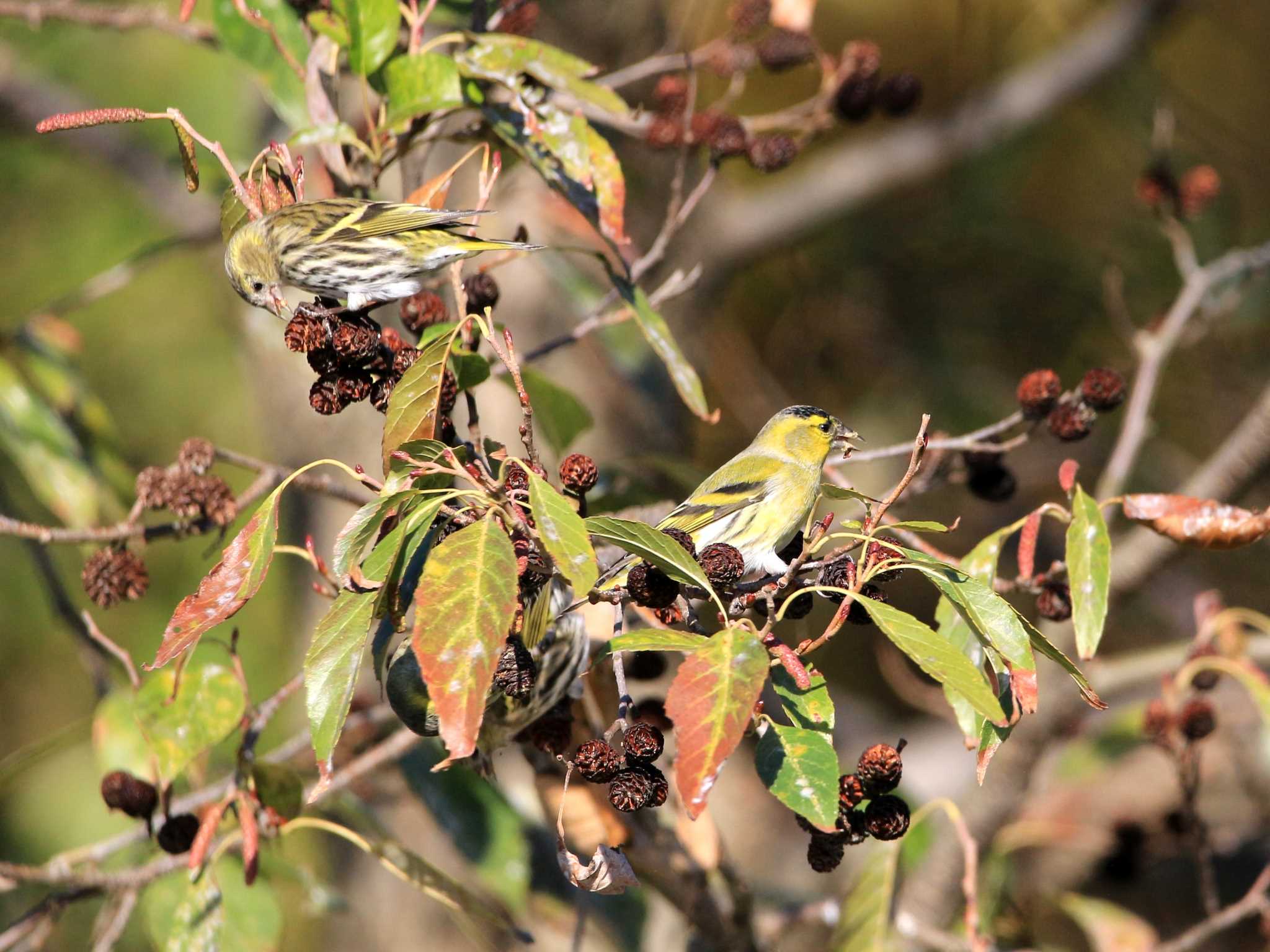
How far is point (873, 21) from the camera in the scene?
546 cm

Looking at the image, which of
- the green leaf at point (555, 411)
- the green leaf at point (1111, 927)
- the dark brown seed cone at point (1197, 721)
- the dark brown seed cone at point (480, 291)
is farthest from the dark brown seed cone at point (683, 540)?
the green leaf at point (1111, 927)

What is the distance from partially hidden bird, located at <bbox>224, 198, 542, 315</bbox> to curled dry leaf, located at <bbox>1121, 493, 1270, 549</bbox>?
99 centimetres

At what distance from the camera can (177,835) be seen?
1.96m

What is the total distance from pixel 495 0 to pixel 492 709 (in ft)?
4.52

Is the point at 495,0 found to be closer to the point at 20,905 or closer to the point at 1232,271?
the point at 1232,271

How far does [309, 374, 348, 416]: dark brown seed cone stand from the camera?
61.3 inches

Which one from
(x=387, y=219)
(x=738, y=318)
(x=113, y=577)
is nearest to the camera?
(x=387, y=219)

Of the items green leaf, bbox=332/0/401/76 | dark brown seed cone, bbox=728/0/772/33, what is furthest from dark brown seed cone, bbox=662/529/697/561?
dark brown seed cone, bbox=728/0/772/33

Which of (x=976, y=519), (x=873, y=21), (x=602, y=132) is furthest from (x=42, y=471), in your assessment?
(x=873, y=21)

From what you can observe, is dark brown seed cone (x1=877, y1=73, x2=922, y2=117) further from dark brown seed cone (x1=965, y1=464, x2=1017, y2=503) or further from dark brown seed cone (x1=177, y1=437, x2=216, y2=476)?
dark brown seed cone (x1=177, y1=437, x2=216, y2=476)

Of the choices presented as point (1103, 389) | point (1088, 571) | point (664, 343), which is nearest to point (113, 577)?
point (664, 343)

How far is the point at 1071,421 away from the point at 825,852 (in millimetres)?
854

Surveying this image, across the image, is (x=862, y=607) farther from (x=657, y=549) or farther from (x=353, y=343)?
(x=353, y=343)

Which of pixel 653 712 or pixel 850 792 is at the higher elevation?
pixel 850 792
